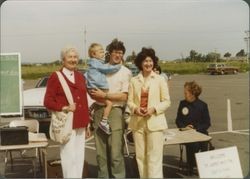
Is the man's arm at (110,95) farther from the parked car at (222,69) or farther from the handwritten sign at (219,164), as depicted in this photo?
the parked car at (222,69)

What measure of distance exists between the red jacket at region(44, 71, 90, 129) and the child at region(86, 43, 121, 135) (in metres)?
0.15

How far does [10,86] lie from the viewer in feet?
20.0

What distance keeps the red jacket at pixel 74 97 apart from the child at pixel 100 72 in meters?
0.15

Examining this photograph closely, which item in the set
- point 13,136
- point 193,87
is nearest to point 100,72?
point 13,136

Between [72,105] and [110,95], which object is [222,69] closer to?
[110,95]

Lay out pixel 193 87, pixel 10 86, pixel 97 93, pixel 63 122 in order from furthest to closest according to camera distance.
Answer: pixel 10 86
pixel 193 87
pixel 97 93
pixel 63 122

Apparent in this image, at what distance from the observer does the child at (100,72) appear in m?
4.95

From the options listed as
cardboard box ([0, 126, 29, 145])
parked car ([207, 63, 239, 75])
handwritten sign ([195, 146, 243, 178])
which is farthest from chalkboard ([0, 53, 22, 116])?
parked car ([207, 63, 239, 75])

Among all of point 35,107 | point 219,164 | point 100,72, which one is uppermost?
point 100,72

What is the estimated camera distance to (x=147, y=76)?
488cm

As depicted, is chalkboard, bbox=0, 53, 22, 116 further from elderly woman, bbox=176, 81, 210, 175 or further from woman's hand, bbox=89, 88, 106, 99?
elderly woman, bbox=176, 81, 210, 175

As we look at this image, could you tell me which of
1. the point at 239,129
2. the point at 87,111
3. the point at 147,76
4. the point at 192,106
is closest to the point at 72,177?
the point at 87,111

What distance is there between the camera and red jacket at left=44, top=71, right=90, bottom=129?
4691 mm

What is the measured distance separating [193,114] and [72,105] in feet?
5.73
